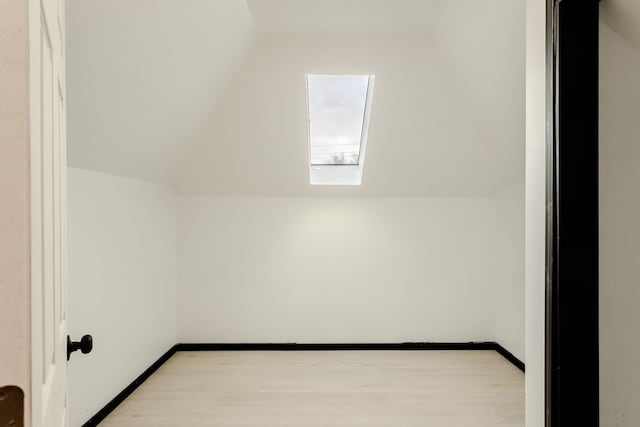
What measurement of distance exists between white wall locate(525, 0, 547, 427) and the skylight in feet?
7.34

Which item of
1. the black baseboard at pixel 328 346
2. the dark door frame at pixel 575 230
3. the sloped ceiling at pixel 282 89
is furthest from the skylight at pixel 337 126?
the dark door frame at pixel 575 230

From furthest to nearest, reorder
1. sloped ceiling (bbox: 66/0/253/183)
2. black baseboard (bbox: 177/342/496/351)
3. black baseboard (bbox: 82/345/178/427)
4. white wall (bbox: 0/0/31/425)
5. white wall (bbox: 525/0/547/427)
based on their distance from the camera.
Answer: black baseboard (bbox: 177/342/496/351), black baseboard (bbox: 82/345/178/427), sloped ceiling (bbox: 66/0/253/183), white wall (bbox: 525/0/547/427), white wall (bbox: 0/0/31/425)

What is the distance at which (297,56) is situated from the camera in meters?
3.14

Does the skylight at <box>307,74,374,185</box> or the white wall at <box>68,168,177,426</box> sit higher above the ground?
the skylight at <box>307,74,374,185</box>

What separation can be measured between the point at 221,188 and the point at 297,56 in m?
1.63

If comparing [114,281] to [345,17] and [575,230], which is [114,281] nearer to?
[345,17]

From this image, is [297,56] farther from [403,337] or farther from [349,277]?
[403,337]

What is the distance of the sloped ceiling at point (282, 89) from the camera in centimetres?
222

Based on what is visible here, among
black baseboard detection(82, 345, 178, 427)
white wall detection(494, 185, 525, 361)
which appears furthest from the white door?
white wall detection(494, 185, 525, 361)

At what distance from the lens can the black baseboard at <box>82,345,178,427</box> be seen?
2.65 meters

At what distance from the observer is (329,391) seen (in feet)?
10.4

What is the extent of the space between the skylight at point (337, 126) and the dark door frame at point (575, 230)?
241 cm

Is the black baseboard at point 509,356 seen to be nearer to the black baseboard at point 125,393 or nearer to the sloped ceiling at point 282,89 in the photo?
the sloped ceiling at point 282,89
